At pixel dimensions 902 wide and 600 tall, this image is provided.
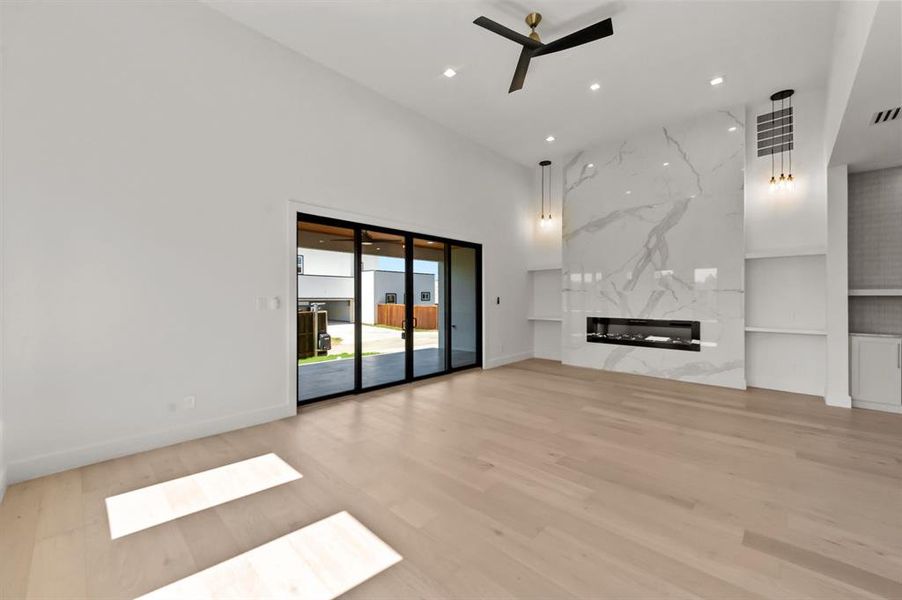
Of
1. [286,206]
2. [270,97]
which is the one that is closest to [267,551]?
[286,206]

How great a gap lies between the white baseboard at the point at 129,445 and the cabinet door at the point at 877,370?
258 inches

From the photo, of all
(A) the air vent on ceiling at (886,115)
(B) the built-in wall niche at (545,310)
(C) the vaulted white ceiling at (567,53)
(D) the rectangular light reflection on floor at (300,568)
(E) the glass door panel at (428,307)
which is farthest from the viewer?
(B) the built-in wall niche at (545,310)

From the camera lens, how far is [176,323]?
10.8ft

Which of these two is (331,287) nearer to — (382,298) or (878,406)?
(382,298)

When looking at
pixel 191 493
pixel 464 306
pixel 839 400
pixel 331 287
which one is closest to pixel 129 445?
pixel 191 493

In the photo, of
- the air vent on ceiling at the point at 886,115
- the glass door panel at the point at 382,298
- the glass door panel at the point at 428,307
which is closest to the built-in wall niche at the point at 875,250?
the air vent on ceiling at the point at 886,115

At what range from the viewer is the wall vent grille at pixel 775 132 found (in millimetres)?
5012

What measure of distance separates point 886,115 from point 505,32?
339cm

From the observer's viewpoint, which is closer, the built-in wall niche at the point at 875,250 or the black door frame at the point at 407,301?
the built-in wall niche at the point at 875,250

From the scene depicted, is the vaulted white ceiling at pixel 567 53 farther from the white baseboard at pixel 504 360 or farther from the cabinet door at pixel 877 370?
the white baseboard at pixel 504 360

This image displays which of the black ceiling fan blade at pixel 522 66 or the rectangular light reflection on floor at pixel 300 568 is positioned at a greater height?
the black ceiling fan blade at pixel 522 66

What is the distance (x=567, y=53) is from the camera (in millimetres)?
4031

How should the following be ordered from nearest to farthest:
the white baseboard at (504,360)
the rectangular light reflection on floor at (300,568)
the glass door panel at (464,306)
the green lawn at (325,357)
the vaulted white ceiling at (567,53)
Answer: the rectangular light reflection on floor at (300,568) → the vaulted white ceiling at (567,53) → the green lawn at (325,357) → the glass door panel at (464,306) → the white baseboard at (504,360)

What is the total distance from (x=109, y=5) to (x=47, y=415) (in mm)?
3270
